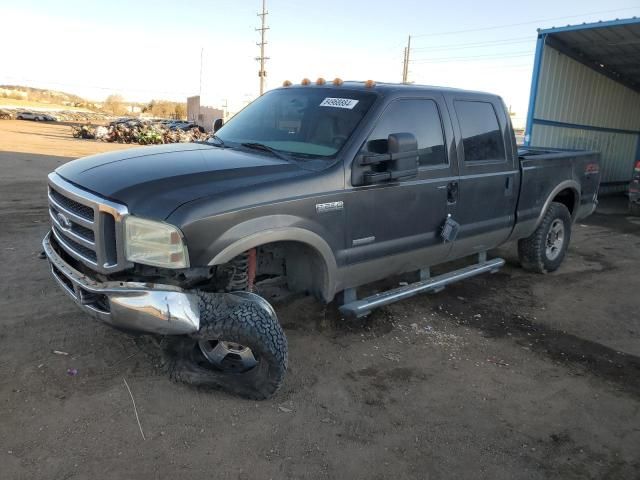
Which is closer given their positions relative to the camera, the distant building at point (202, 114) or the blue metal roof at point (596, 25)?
the blue metal roof at point (596, 25)

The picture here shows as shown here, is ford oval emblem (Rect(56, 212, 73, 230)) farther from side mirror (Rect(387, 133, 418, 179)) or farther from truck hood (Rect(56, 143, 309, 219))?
side mirror (Rect(387, 133, 418, 179))

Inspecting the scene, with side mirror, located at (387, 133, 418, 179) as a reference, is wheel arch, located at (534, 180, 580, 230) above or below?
below

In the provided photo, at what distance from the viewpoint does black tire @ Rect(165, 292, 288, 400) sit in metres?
3.03

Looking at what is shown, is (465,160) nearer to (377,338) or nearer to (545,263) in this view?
(377,338)

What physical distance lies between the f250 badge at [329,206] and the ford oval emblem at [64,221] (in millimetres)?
1567

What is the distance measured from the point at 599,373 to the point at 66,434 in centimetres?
366

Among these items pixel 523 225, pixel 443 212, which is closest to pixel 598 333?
pixel 523 225

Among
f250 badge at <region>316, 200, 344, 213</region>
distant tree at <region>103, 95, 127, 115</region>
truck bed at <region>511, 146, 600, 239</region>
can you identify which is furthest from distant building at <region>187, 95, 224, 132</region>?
distant tree at <region>103, 95, 127, 115</region>

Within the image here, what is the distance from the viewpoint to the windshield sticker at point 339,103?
4.05 metres

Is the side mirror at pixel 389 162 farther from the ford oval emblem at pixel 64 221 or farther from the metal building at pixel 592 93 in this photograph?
the metal building at pixel 592 93

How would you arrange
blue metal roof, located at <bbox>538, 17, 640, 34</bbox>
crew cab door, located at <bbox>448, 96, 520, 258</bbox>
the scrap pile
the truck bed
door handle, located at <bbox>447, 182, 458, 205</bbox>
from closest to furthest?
door handle, located at <bbox>447, 182, 458, 205</bbox>
crew cab door, located at <bbox>448, 96, 520, 258</bbox>
the truck bed
blue metal roof, located at <bbox>538, 17, 640, 34</bbox>
the scrap pile

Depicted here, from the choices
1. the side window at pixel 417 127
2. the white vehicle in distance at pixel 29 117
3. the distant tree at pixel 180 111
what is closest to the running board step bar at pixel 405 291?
the side window at pixel 417 127

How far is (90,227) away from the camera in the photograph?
3.00 metres

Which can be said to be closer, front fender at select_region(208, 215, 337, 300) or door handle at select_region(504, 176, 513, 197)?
front fender at select_region(208, 215, 337, 300)
